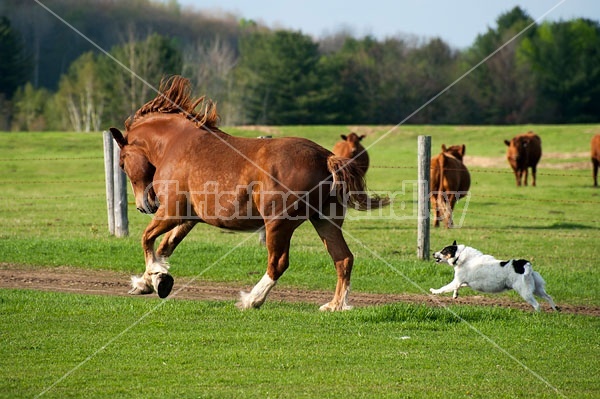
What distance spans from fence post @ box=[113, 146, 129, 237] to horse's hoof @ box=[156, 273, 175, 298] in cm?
674

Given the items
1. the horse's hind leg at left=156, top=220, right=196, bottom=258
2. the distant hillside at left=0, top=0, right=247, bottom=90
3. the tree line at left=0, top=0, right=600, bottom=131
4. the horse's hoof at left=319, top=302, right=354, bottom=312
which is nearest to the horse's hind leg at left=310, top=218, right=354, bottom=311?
the horse's hoof at left=319, top=302, right=354, bottom=312

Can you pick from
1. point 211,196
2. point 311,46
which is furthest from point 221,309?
point 311,46

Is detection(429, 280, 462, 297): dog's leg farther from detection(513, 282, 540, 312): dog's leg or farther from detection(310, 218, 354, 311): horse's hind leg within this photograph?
detection(310, 218, 354, 311): horse's hind leg

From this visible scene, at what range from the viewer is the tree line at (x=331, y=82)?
245 ft

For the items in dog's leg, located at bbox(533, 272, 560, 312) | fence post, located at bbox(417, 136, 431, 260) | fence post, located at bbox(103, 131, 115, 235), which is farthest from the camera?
fence post, located at bbox(103, 131, 115, 235)

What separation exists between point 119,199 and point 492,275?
8455 mm

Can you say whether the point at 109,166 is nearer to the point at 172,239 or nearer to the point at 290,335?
the point at 172,239

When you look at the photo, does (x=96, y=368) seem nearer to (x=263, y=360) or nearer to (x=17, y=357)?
(x=17, y=357)

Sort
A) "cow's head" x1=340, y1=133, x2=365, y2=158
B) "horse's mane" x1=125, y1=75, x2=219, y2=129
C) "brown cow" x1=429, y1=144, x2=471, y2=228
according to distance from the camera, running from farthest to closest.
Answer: "cow's head" x1=340, y1=133, x2=365, y2=158 → "brown cow" x1=429, y1=144, x2=471, y2=228 → "horse's mane" x1=125, y1=75, x2=219, y2=129

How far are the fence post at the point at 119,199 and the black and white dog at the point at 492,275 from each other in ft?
24.6

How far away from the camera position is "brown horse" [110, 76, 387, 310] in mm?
10461

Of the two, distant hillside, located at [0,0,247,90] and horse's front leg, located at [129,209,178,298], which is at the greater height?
distant hillside, located at [0,0,247,90]

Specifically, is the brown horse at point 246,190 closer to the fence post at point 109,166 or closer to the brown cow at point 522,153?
the fence post at point 109,166

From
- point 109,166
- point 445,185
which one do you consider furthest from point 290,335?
point 445,185
